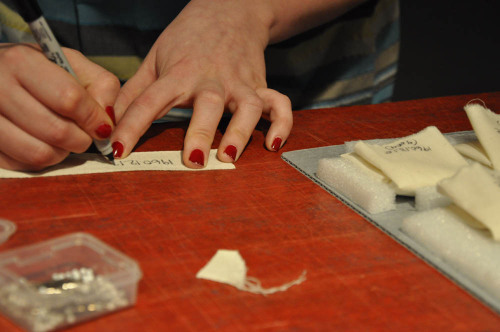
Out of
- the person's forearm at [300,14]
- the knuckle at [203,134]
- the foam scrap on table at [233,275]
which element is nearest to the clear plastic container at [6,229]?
the foam scrap on table at [233,275]

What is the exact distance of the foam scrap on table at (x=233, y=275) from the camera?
0.56m

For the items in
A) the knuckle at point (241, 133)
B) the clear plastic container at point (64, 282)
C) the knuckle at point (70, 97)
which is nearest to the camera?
the clear plastic container at point (64, 282)

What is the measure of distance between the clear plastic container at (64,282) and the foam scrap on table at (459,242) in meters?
0.36

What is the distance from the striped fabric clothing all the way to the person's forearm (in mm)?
100

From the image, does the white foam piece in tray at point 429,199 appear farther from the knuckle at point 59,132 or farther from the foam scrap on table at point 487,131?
the knuckle at point 59,132

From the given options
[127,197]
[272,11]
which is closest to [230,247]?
[127,197]

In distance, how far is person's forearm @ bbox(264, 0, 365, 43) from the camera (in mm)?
1337

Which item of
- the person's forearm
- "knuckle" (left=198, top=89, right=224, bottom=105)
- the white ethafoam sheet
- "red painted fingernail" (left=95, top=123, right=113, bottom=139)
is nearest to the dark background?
the person's forearm

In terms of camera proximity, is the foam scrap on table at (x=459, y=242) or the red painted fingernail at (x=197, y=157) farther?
the red painted fingernail at (x=197, y=157)

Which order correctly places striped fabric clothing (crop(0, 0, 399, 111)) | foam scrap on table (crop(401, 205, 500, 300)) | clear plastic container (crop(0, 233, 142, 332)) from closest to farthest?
clear plastic container (crop(0, 233, 142, 332)), foam scrap on table (crop(401, 205, 500, 300)), striped fabric clothing (crop(0, 0, 399, 111))

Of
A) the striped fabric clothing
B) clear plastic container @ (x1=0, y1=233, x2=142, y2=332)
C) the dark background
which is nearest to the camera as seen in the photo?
clear plastic container @ (x1=0, y1=233, x2=142, y2=332)

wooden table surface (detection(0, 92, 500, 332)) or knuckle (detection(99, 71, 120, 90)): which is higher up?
knuckle (detection(99, 71, 120, 90))

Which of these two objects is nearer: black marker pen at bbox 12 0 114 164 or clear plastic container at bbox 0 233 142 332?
clear plastic container at bbox 0 233 142 332

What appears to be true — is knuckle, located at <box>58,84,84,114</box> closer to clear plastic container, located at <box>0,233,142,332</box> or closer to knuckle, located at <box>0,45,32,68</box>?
knuckle, located at <box>0,45,32,68</box>
